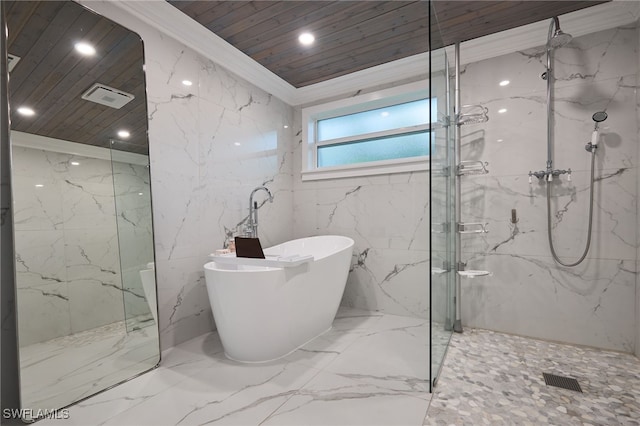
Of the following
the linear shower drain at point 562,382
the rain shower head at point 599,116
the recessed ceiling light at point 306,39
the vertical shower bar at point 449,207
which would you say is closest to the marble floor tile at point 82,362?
the vertical shower bar at point 449,207

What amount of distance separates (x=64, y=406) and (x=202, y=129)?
1.86 meters

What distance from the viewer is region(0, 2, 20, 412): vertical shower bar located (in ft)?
Result: 4.28

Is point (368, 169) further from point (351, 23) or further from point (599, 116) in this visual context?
point (599, 116)

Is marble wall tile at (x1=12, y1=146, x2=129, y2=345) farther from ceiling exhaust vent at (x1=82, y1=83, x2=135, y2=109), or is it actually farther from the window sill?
the window sill

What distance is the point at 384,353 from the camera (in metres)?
1.91

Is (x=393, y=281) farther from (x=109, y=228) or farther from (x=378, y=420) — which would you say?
(x=109, y=228)

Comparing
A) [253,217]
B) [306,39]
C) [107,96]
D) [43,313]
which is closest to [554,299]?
[253,217]

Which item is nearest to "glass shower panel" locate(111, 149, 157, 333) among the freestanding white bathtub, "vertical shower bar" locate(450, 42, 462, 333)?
the freestanding white bathtub

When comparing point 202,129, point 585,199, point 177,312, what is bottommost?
point 177,312

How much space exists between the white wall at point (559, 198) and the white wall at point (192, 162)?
1955 millimetres

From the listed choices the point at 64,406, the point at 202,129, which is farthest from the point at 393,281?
the point at 64,406

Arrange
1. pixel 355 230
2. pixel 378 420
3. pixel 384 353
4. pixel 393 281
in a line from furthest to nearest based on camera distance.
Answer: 1. pixel 355 230
2. pixel 393 281
3. pixel 384 353
4. pixel 378 420

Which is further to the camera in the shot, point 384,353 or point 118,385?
point 384,353

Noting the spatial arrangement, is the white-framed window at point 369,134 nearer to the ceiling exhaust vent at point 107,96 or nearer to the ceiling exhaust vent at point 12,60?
the ceiling exhaust vent at point 107,96
